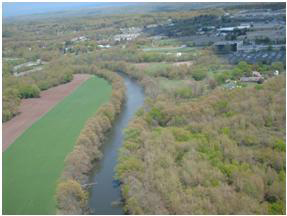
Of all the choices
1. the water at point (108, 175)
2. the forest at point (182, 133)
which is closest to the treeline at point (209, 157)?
the forest at point (182, 133)

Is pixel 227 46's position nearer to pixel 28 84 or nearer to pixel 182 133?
pixel 28 84

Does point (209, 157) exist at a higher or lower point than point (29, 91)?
higher

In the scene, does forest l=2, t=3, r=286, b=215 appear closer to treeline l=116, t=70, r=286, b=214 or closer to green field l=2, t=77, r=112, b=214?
treeline l=116, t=70, r=286, b=214

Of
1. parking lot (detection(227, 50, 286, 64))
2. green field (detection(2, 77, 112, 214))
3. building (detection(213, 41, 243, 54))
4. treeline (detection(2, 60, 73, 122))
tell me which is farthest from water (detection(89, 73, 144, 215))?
building (detection(213, 41, 243, 54))

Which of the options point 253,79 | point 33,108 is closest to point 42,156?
point 33,108

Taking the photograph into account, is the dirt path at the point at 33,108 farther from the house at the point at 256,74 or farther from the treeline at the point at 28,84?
the house at the point at 256,74

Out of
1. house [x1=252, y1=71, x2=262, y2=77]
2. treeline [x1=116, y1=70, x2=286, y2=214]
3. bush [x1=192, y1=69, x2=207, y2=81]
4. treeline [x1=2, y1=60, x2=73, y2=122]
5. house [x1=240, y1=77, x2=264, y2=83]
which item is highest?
treeline [x1=116, y1=70, x2=286, y2=214]
